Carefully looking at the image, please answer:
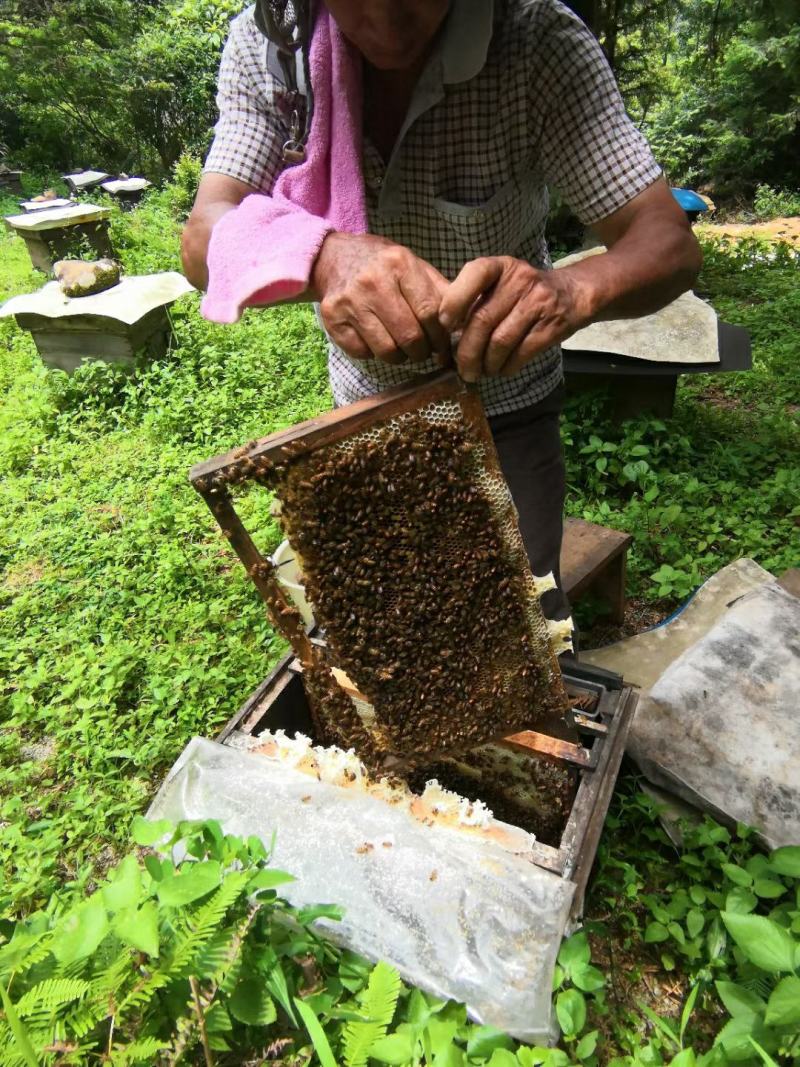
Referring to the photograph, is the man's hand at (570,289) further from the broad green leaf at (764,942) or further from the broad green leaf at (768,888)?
the broad green leaf at (768,888)

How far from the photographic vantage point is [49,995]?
1182mm

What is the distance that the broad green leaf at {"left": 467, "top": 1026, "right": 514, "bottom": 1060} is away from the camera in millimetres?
1388

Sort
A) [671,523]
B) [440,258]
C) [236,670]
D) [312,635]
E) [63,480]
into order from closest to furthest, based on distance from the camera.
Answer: [440,258] → [312,635] → [236,670] → [671,523] → [63,480]

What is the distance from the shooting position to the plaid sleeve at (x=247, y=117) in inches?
72.6

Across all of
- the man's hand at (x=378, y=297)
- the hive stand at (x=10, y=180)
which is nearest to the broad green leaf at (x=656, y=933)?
the man's hand at (x=378, y=297)

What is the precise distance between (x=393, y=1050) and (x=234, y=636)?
2386 millimetres

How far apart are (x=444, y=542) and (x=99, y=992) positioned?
44.4 inches

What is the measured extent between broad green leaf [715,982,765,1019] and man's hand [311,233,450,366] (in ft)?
5.17

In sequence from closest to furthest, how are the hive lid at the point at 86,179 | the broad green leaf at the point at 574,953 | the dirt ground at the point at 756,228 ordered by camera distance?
the broad green leaf at the point at 574,953, the dirt ground at the point at 756,228, the hive lid at the point at 86,179

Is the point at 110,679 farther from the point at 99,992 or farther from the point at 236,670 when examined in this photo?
the point at 99,992

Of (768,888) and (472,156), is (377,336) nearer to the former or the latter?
(472,156)

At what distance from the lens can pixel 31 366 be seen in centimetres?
728

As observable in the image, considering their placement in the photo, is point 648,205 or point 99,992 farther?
point 648,205

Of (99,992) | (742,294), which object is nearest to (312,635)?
(99,992)
